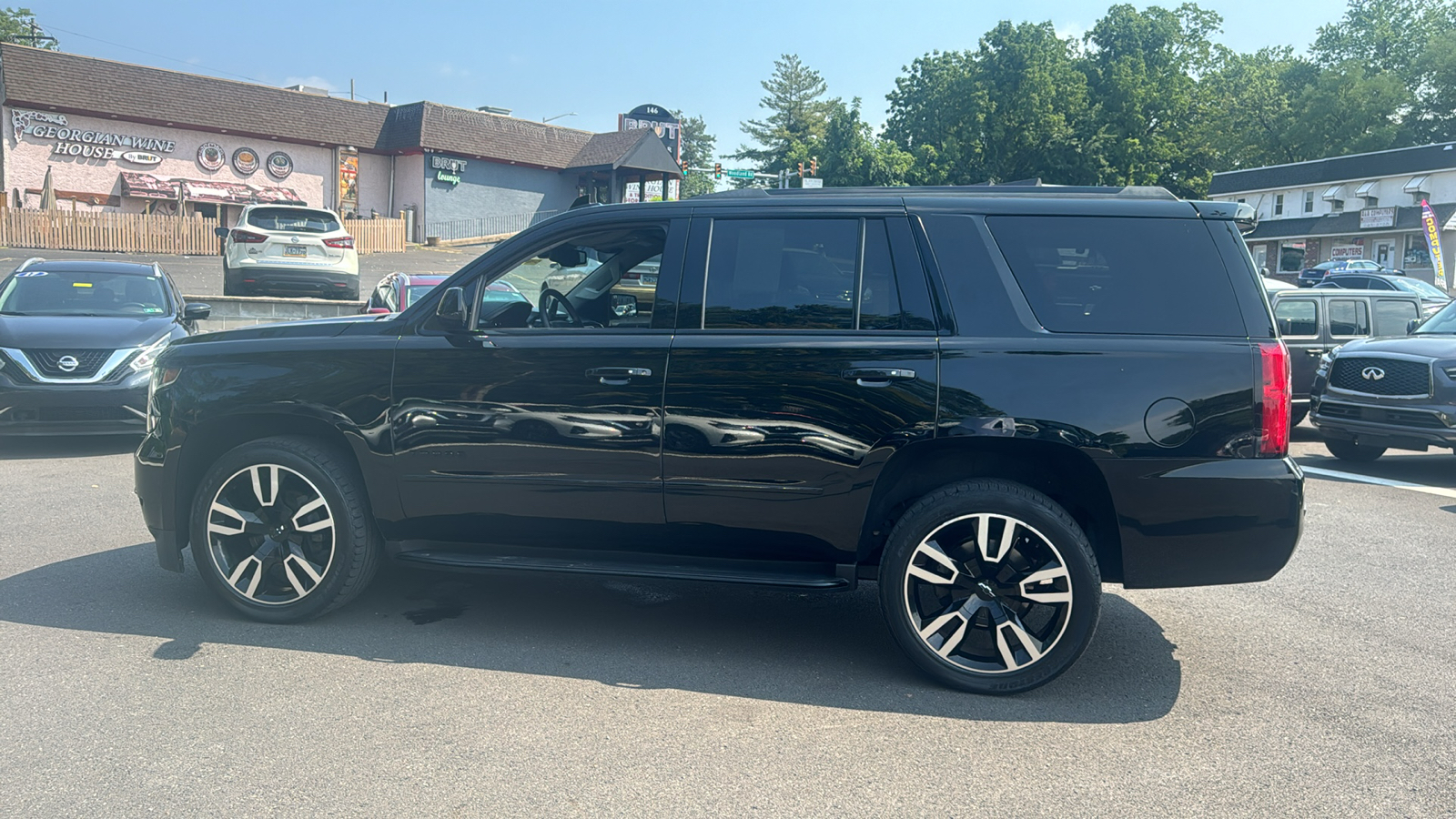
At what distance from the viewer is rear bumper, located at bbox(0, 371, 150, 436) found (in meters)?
9.29

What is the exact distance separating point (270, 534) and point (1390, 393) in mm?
9716

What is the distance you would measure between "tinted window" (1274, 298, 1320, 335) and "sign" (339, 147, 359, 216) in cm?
4287

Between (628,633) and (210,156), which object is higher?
(210,156)

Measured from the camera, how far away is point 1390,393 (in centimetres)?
1015

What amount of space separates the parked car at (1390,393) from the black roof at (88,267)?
12004 millimetres

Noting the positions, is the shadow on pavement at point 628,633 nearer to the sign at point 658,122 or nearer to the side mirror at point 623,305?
the side mirror at point 623,305

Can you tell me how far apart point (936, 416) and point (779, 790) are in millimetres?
1602

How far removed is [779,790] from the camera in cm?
350

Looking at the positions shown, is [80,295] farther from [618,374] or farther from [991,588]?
[991,588]

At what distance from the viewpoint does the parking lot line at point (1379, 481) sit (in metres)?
9.33

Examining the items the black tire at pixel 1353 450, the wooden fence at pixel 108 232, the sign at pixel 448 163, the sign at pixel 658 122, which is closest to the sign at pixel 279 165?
the sign at pixel 448 163

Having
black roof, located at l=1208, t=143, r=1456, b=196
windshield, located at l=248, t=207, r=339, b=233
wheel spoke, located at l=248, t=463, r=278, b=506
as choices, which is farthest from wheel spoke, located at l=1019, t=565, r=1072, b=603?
black roof, located at l=1208, t=143, r=1456, b=196

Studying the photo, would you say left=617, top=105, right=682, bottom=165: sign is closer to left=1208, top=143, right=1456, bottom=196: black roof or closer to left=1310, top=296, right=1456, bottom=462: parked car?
left=1208, top=143, right=1456, bottom=196: black roof

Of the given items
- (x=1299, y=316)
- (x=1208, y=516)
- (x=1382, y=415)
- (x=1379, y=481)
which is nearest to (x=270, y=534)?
(x=1208, y=516)
